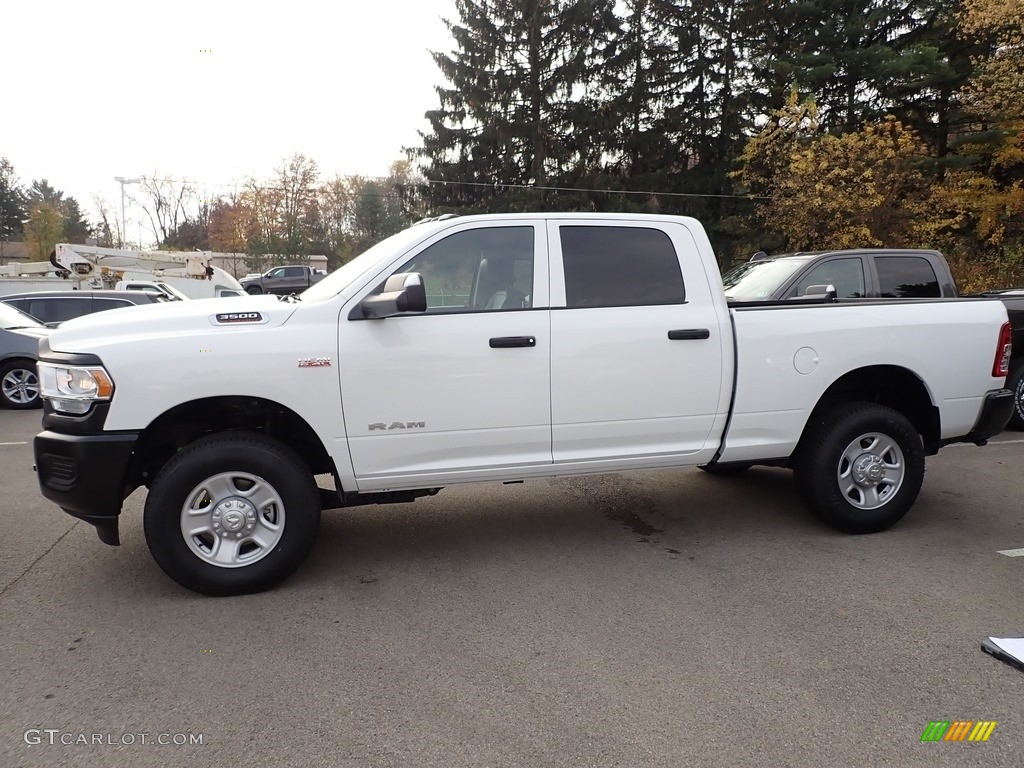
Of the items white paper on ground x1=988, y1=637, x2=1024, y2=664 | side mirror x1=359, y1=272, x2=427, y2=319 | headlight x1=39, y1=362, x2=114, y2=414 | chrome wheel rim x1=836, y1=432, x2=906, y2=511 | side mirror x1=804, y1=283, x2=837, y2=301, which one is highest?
side mirror x1=359, y1=272, x2=427, y2=319

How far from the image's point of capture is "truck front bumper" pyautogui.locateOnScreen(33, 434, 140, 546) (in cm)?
374

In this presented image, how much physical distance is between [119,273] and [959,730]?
90.1 feet

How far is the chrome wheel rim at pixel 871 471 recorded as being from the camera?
491 centimetres

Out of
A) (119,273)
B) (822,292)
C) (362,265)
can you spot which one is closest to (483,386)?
(362,265)

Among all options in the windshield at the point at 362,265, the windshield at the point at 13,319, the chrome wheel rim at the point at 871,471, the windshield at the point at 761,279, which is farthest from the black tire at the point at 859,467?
the windshield at the point at 13,319

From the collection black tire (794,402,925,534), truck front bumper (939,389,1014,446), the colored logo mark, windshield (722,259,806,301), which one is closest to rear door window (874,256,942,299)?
windshield (722,259,806,301)

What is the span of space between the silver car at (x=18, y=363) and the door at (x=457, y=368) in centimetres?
918

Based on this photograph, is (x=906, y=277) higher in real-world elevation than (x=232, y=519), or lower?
higher

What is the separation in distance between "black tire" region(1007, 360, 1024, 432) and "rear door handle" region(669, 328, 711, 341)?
5.32 meters

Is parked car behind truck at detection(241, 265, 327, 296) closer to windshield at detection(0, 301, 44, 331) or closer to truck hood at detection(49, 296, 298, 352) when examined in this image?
windshield at detection(0, 301, 44, 331)

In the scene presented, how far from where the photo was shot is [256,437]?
4.02 metres

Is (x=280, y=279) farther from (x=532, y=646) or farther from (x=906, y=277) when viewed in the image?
(x=532, y=646)

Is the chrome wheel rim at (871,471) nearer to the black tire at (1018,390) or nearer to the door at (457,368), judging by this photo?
the door at (457,368)

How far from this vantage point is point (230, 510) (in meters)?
3.95
